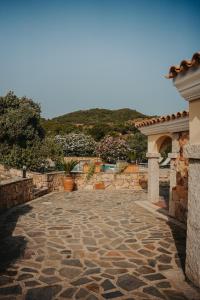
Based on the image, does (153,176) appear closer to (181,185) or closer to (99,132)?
(181,185)

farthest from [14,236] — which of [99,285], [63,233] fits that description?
[99,285]

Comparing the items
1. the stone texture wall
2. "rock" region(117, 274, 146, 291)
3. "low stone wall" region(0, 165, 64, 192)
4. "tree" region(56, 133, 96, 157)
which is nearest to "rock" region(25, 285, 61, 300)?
"rock" region(117, 274, 146, 291)

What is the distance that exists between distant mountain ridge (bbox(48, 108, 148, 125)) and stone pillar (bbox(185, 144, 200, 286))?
57434 millimetres

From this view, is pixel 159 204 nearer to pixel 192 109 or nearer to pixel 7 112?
pixel 192 109

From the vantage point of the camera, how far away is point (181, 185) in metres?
8.49

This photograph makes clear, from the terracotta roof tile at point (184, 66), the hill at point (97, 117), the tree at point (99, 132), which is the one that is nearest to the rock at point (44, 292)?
the terracotta roof tile at point (184, 66)

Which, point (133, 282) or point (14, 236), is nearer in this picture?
point (133, 282)

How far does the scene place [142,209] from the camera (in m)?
10.4

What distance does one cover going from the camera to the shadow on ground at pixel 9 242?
5156mm

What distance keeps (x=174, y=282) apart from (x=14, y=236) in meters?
4.23

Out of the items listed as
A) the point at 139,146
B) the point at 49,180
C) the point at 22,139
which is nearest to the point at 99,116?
the point at 139,146

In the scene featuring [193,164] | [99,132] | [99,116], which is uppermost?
[99,116]

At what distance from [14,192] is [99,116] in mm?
59140

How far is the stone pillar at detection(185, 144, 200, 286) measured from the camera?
13.2ft
